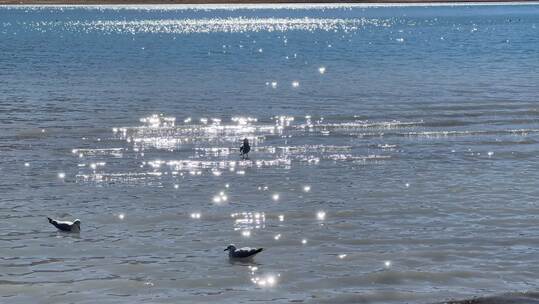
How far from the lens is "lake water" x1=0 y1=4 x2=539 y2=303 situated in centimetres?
1820

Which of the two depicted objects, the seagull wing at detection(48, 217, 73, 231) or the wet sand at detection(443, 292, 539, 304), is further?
the seagull wing at detection(48, 217, 73, 231)

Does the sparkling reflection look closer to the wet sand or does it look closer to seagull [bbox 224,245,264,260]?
seagull [bbox 224,245,264,260]

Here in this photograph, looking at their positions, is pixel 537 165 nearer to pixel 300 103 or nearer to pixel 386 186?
pixel 386 186

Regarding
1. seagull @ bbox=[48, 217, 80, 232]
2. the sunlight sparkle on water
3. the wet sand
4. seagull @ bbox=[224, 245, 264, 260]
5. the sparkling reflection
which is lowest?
the wet sand

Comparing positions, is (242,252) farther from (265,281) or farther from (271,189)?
(271,189)

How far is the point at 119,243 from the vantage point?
20578mm

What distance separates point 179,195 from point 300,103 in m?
19.4

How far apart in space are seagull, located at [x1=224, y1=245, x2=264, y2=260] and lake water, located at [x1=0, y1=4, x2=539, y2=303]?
0.75ft

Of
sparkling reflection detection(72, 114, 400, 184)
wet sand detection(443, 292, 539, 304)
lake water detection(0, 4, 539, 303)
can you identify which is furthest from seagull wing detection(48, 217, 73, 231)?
wet sand detection(443, 292, 539, 304)

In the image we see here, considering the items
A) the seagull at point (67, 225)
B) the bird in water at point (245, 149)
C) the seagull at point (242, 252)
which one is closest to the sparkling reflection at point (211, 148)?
the bird in water at point (245, 149)

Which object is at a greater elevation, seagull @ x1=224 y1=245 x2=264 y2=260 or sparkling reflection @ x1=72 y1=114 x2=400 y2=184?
sparkling reflection @ x1=72 y1=114 x2=400 y2=184

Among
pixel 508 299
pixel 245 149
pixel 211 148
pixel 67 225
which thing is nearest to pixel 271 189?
pixel 245 149

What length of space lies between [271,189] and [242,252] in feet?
21.9

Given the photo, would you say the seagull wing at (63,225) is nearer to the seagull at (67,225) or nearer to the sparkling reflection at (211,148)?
the seagull at (67,225)
